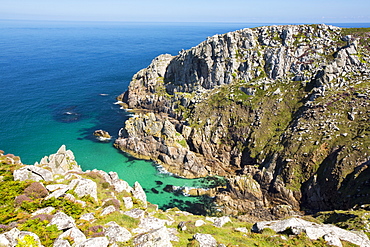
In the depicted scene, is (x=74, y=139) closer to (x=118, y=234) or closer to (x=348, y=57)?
(x=118, y=234)

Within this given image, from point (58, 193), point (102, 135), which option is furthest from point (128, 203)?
point (102, 135)

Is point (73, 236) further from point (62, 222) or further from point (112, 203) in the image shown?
point (112, 203)

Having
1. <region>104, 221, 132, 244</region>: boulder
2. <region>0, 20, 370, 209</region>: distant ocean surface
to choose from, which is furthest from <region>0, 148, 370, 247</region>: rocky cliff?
<region>0, 20, 370, 209</region>: distant ocean surface

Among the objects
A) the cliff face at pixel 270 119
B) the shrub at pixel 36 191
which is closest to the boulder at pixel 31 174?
the shrub at pixel 36 191

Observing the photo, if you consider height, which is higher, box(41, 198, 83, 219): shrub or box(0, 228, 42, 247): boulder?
box(0, 228, 42, 247): boulder

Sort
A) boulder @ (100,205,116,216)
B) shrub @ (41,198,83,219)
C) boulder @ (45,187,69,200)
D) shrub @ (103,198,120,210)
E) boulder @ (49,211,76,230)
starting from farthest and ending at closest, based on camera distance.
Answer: shrub @ (103,198,120,210) < boulder @ (45,187,69,200) < boulder @ (100,205,116,216) < shrub @ (41,198,83,219) < boulder @ (49,211,76,230)

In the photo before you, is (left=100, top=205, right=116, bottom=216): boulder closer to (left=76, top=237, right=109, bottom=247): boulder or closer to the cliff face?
(left=76, top=237, right=109, bottom=247): boulder
